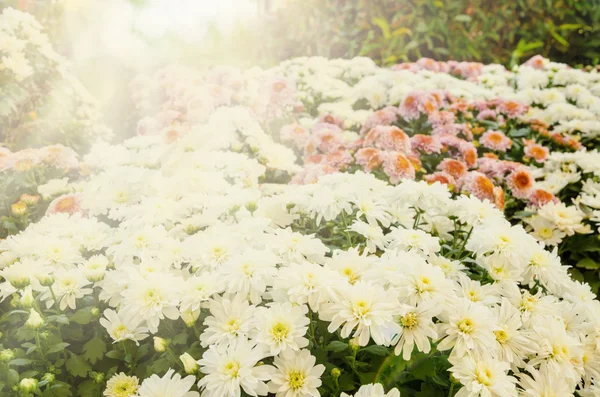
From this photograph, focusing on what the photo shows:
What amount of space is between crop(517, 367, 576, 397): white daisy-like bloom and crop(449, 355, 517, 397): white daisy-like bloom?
0.35ft

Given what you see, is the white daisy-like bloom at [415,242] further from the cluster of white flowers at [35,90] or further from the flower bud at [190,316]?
the cluster of white flowers at [35,90]

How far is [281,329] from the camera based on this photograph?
4.09 ft

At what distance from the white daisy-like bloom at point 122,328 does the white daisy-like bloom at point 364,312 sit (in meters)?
0.56

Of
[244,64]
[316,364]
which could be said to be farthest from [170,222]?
[244,64]

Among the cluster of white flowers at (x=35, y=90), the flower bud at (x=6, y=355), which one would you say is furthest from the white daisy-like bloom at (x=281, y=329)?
the cluster of white flowers at (x=35, y=90)

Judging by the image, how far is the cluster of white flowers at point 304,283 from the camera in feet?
4.08

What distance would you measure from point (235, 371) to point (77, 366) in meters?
0.59

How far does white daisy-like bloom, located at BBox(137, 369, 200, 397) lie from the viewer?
47.6 inches

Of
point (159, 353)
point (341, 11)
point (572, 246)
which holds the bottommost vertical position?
point (572, 246)

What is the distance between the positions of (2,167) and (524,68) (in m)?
4.48

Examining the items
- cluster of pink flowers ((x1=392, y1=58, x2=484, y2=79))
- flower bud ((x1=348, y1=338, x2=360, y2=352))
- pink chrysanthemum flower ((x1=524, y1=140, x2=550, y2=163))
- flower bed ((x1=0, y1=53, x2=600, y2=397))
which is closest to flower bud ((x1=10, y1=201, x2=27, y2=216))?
flower bed ((x1=0, y1=53, x2=600, y2=397))

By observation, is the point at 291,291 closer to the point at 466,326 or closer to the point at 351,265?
the point at 351,265

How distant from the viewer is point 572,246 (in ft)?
8.39

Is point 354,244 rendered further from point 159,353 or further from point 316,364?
point 159,353
